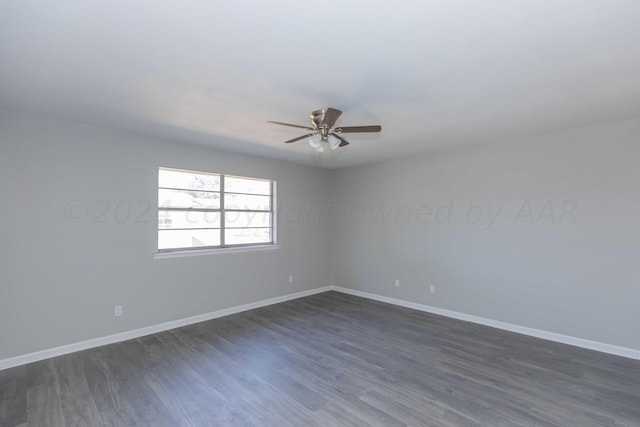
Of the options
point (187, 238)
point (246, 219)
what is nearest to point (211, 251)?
point (187, 238)

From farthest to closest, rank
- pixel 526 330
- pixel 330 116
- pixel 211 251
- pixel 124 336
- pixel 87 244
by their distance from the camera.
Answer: pixel 211 251
pixel 526 330
pixel 124 336
pixel 87 244
pixel 330 116

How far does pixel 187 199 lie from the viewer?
4.49 meters

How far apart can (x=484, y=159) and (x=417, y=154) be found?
1.04 meters

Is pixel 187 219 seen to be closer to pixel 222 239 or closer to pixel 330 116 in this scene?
pixel 222 239

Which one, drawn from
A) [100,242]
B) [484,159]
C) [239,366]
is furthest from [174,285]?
[484,159]

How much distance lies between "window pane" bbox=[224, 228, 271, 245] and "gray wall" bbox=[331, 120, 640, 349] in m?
2.00

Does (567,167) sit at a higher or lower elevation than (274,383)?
higher

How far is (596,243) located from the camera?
3592 millimetres

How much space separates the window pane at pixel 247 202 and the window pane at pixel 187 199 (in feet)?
0.65

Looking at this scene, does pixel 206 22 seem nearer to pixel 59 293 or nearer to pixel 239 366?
pixel 239 366

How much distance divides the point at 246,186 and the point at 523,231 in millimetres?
4196

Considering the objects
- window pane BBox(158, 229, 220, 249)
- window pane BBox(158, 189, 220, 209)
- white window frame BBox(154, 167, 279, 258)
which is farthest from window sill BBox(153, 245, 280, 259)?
window pane BBox(158, 189, 220, 209)

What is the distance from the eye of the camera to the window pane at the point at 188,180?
168 inches

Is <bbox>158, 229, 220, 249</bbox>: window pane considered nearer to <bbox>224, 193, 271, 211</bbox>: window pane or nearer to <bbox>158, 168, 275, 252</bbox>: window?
<bbox>158, 168, 275, 252</bbox>: window
